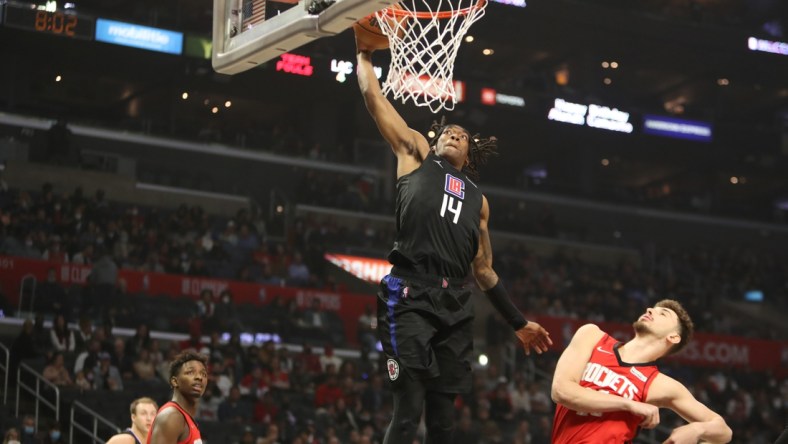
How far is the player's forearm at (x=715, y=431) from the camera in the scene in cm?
536

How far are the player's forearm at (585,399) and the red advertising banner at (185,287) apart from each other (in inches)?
557

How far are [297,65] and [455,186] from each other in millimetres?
19684

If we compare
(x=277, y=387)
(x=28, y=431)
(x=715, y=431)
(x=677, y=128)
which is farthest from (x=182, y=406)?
(x=677, y=128)

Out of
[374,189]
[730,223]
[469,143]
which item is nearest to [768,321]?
[730,223]

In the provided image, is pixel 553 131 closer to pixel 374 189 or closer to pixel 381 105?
pixel 374 189

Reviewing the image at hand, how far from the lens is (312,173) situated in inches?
1117

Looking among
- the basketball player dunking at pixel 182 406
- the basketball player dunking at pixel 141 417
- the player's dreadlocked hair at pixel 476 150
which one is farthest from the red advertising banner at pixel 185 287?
the player's dreadlocked hair at pixel 476 150

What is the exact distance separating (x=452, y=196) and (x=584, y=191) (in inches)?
1107

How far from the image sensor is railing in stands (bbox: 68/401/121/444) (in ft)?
43.6

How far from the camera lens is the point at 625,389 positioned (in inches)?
218

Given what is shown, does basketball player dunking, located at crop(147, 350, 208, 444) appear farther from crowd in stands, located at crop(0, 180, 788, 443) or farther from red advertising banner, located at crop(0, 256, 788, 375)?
red advertising banner, located at crop(0, 256, 788, 375)

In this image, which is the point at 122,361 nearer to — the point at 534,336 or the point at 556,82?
the point at 534,336

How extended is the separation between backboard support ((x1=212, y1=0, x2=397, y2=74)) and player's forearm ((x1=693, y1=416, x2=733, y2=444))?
2604mm

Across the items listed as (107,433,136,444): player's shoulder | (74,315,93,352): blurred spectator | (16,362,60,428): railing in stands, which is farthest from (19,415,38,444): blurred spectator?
(107,433,136,444): player's shoulder
